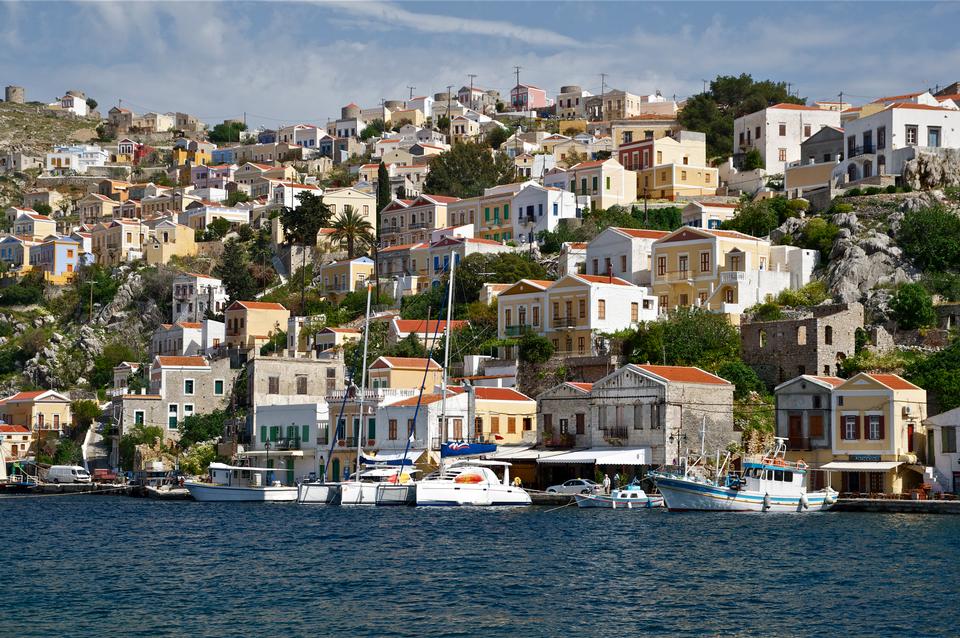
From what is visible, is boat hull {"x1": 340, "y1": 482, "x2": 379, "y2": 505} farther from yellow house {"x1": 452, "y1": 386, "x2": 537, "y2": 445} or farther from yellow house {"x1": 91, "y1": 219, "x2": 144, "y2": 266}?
yellow house {"x1": 91, "y1": 219, "x2": 144, "y2": 266}

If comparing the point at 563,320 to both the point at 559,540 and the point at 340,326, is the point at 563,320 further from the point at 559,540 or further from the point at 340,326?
the point at 559,540

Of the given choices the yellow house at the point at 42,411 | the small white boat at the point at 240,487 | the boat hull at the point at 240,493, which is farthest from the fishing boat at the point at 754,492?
the yellow house at the point at 42,411

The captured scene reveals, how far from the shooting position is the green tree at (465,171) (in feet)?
384

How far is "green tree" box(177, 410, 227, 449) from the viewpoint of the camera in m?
80.1

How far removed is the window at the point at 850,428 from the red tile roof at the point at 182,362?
140ft

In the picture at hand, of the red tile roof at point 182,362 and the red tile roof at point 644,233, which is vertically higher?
the red tile roof at point 644,233

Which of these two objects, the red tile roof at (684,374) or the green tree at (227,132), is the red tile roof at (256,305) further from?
the green tree at (227,132)

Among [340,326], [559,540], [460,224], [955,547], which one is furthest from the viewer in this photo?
[460,224]

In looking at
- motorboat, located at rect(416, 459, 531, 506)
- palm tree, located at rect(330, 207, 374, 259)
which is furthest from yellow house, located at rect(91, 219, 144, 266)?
motorboat, located at rect(416, 459, 531, 506)

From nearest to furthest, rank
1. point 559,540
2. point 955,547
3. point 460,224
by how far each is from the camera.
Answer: point 955,547, point 559,540, point 460,224

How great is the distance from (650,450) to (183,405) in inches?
1372

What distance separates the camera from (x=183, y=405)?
3241 inches

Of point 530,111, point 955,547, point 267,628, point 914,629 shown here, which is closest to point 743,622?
point 914,629

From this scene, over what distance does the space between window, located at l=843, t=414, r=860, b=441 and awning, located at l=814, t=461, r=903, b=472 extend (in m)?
1.08
